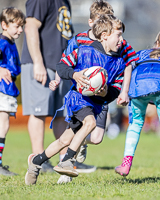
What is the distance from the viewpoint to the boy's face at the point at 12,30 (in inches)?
195

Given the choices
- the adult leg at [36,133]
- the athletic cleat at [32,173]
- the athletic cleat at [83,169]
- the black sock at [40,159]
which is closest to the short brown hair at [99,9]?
the adult leg at [36,133]

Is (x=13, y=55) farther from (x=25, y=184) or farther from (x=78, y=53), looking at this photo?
(x=25, y=184)

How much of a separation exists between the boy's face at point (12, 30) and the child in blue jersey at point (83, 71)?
129 cm

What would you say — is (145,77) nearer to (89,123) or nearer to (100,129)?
(100,129)

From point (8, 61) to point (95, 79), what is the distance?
1.67 meters

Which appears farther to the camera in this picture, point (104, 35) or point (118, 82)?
point (118, 82)

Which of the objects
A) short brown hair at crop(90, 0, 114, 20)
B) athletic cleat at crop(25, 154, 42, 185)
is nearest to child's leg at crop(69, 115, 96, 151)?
athletic cleat at crop(25, 154, 42, 185)

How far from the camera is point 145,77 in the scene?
4.38 metres

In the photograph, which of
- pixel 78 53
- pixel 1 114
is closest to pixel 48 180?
pixel 1 114

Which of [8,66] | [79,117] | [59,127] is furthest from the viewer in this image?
[59,127]

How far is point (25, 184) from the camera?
12.8 ft

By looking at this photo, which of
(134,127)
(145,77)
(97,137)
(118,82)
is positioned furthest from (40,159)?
(145,77)

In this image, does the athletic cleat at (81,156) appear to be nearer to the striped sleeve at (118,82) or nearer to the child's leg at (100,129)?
the child's leg at (100,129)

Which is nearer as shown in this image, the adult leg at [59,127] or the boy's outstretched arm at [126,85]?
the boy's outstretched arm at [126,85]
